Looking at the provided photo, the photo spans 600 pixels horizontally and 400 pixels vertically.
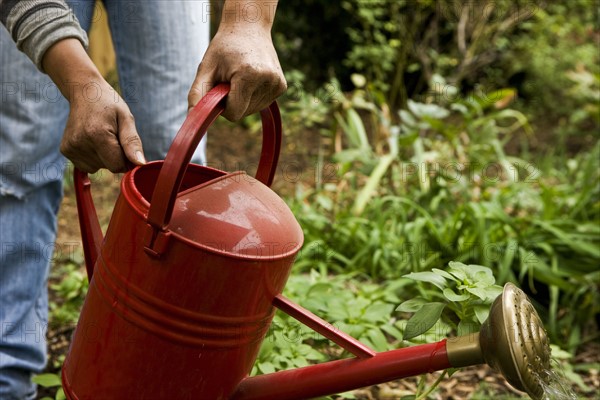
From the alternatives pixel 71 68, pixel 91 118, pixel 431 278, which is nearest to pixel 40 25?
pixel 71 68

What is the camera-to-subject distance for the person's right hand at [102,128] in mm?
1273

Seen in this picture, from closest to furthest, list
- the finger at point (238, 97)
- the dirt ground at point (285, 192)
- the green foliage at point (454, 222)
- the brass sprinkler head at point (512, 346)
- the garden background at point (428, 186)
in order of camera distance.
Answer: the brass sprinkler head at point (512, 346)
the finger at point (238, 97)
the garden background at point (428, 186)
the dirt ground at point (285, 192)
the green foliage at point (454, 222)

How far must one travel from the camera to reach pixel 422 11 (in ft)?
16.4

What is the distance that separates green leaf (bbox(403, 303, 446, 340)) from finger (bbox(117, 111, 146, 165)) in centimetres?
56

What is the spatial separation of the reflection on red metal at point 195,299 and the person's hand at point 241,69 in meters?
0.03

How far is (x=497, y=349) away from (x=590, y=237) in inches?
67.8

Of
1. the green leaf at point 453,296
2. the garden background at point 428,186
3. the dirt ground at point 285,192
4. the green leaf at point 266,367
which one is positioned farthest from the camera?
the dirt ground at point 285,192

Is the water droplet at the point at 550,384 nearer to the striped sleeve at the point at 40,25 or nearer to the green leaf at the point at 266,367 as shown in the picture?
the green leaf at the point at 266,367

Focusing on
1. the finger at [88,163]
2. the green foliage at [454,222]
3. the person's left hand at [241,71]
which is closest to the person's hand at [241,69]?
the person's left hand at [241,71]

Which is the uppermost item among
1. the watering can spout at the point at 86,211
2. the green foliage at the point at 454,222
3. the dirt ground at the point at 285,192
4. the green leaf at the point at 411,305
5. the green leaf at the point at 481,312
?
the watering can spout at the point at 86,211

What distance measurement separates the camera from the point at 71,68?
53.0 inches

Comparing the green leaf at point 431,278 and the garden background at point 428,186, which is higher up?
the green leaf at point 431,278

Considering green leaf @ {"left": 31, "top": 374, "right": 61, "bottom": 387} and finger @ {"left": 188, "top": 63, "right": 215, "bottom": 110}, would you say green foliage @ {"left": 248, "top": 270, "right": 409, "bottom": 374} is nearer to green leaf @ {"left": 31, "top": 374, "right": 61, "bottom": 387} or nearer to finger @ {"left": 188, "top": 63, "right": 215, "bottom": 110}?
green leaf @ {"left": 31, "top": 374, "right": 61, "bottom": 387}

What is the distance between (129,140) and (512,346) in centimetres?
71
